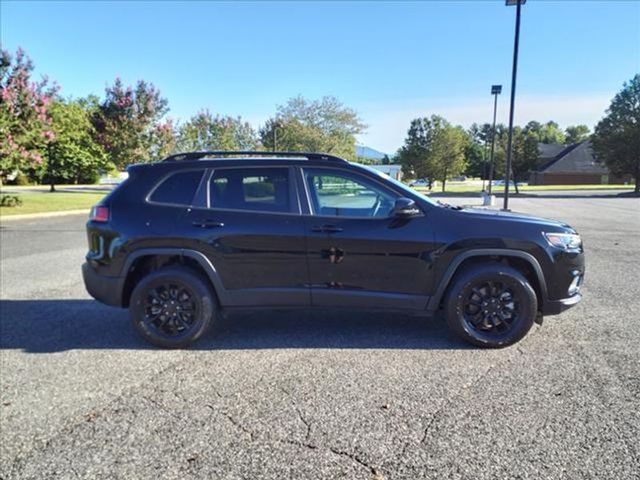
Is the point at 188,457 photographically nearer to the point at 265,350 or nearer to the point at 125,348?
the point at 265,350

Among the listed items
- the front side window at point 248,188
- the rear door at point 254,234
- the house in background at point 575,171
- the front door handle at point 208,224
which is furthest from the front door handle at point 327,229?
the house in background at point 575,171

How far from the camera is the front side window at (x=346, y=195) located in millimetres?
4160

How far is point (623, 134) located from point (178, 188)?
5222 cm

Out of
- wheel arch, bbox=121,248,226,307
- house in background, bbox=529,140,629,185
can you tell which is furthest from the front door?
house in background, bbox=529,140,629,185

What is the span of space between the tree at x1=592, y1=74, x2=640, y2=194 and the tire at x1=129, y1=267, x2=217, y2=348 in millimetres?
50848

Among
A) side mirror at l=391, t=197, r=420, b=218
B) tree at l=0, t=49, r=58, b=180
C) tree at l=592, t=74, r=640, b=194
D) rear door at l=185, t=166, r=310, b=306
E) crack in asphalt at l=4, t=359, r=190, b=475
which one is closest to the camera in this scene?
crack in asphalt at l=4, t=359, r=190, b=475

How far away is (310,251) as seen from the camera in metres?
4.09

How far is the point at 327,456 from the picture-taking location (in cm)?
254

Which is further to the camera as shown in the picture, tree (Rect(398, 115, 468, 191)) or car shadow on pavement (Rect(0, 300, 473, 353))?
tree (Rect(398, 115, 468, 191))

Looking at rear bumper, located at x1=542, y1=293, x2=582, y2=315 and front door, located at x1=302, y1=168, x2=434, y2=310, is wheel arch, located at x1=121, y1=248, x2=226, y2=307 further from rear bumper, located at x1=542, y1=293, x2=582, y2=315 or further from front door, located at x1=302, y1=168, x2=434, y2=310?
rear bumper, located at x1=542, y1=293, x2=582, y2=315

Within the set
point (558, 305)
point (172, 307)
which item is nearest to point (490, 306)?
point (558, 305)

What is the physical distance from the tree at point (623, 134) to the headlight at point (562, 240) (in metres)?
48.7

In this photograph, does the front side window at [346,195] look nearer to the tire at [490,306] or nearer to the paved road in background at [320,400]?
the tire at [490,306]

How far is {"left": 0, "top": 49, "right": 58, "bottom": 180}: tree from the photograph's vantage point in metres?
15.2
